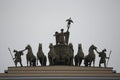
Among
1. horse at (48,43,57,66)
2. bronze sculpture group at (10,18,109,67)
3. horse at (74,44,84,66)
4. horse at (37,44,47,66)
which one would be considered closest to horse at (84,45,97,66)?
bronze sculpture group at (10,18,109,67)

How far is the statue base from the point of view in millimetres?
24047

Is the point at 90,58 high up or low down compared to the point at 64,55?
down

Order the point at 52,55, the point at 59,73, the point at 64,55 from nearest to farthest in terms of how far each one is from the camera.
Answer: the point at 59,73
the point at 52,55
the point at 64,55

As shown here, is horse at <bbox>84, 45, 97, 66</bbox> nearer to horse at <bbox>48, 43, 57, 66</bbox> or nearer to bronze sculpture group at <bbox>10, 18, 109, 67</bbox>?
bronze sculpture group at <bbox>10, 18, 109, 67</bbox>

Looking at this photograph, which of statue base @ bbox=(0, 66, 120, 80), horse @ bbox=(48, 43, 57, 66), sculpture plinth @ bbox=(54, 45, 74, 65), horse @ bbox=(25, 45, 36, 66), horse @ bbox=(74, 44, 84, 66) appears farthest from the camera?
sculpture plinth @ bbox=(54, 45, 74, 65)

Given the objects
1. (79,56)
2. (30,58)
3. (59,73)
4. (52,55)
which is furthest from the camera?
(79,56)

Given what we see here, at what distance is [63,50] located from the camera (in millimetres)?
26375

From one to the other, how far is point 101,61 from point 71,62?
1.82m

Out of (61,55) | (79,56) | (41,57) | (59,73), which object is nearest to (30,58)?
(41,57)

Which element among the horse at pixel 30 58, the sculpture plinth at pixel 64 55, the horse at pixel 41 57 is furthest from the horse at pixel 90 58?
the horse at pixel 30 58

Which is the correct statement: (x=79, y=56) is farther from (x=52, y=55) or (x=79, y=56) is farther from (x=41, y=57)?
(x=41, y=57)

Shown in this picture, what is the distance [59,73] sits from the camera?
2420 cm

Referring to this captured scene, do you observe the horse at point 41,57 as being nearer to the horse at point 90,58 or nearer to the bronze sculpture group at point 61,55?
the bronze sculpture group at point 61,55

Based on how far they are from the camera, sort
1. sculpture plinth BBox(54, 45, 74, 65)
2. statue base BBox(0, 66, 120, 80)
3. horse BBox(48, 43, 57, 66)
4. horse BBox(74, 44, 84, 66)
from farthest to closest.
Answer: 1. sculpture plinth BBox(54, 45, 74, 65)
2. horse BBox(74, 44, 84, 66)
3. horse BBox(48, 43, 57, 66)
4. statue base BBox(0, 66, 120, 80)
